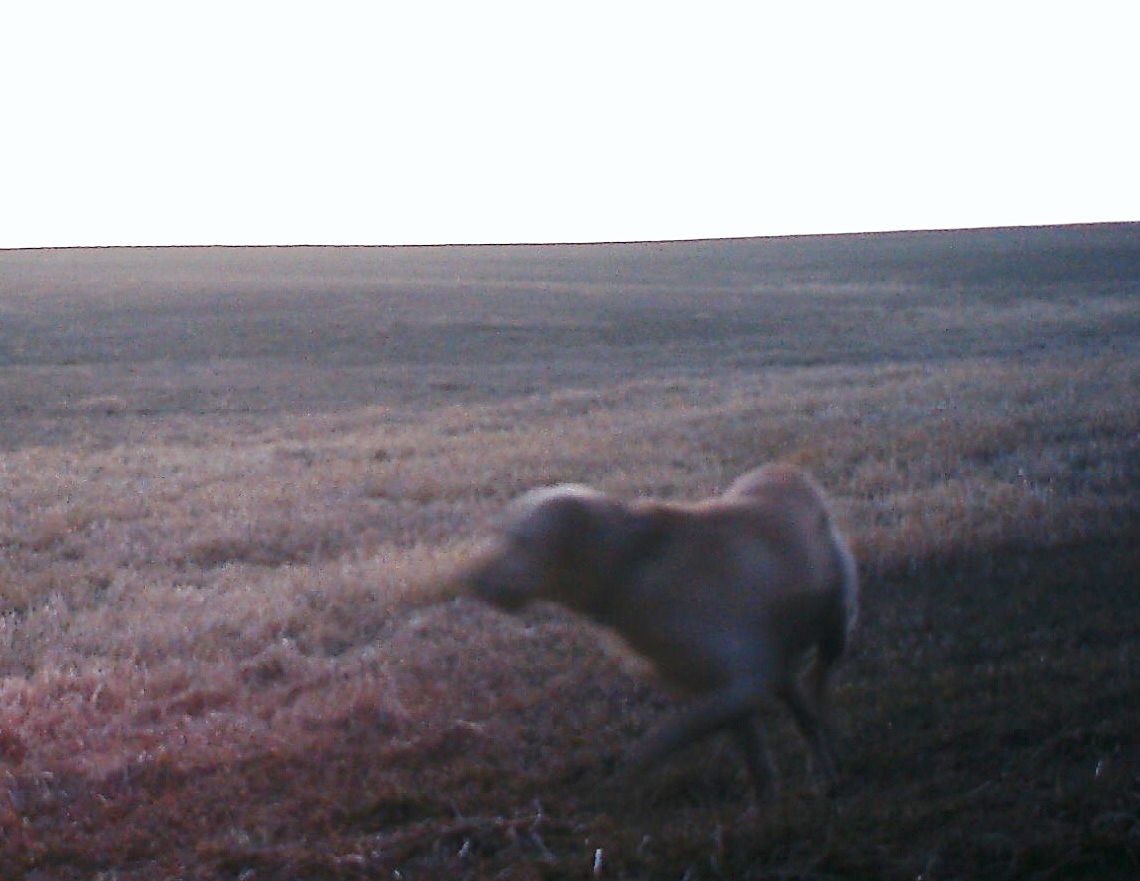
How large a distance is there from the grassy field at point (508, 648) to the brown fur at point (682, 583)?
0.74 metres

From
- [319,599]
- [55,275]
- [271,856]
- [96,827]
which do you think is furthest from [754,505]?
[55,275]

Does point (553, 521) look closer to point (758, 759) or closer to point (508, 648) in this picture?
point (758, 759)

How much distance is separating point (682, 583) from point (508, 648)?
9.82 ft

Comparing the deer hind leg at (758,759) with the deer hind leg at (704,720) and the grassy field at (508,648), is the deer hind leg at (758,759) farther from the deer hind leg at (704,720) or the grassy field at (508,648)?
the deer hind leg at (704,720)

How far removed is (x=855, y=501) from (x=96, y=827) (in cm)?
635

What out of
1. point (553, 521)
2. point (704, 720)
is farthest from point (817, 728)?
point (553, 521)

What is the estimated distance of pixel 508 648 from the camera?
269 inches

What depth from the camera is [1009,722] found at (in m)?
5.32

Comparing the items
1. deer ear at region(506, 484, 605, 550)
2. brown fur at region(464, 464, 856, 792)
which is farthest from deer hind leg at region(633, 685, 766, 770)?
deer ear at region(506, 484, 605, 550)

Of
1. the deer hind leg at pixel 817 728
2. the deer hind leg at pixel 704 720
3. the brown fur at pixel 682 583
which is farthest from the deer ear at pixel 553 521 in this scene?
the deer hind leg at pixel 817 728

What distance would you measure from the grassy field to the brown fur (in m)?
0.74

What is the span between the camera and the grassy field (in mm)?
4594

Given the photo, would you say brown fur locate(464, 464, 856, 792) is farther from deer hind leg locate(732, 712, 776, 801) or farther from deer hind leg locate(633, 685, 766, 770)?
deer hind leg locate(732, 712, 776, 801)

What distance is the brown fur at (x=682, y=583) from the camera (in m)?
3.82
